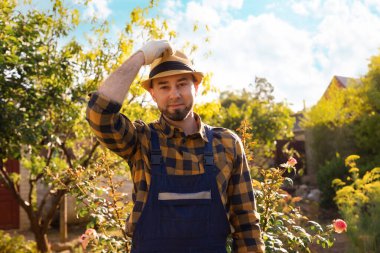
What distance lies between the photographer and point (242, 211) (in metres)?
1.99

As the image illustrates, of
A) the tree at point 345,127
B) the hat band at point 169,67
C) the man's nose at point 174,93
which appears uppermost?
the tree at point 345,127

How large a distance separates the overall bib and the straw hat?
358 millimetres

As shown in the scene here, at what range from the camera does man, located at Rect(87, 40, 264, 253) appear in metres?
1.80

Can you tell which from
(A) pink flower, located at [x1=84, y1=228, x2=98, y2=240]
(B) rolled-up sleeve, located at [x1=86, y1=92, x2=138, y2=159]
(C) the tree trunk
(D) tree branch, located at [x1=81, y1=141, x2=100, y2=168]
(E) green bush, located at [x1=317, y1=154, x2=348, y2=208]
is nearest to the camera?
(B) rolled-up sleeve, located at [x1=86, y1=92, x2=138, y2=159]

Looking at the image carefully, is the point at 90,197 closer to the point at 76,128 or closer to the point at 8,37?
the point at 8,37

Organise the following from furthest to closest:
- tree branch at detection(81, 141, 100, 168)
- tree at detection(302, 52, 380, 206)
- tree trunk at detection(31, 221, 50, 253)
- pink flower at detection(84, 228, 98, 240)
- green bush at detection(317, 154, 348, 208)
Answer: tree at detection(302, 52, 380, 206), green bush at detection(317, 154, 348, 208), tree trunk at detection(31, 221, 50, 253), tree branch at detection(81, 141, 100, 168), pink flower at detection(84, 228, 98, 240)

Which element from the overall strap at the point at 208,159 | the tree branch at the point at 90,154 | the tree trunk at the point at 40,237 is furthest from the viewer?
the tree trunk at the point at 40,237

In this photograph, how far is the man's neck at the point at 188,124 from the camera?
6.52 feet

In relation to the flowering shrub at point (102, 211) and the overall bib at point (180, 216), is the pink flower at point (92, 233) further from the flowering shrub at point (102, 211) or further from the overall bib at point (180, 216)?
the overall bib at point (180, 216)

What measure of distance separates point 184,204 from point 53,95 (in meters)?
4.17

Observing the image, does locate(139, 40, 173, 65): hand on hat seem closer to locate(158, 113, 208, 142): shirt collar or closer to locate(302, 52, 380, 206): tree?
locate(158, 113, 208, 142): shirt collar

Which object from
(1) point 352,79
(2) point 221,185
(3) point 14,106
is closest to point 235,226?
(2) point 221,185

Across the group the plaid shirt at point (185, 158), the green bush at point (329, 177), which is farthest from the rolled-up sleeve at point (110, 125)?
the green bush at point (329, 177)

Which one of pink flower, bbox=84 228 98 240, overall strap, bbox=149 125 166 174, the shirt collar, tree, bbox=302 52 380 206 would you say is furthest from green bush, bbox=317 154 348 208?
overall strap, bbox=149 125 166 174
